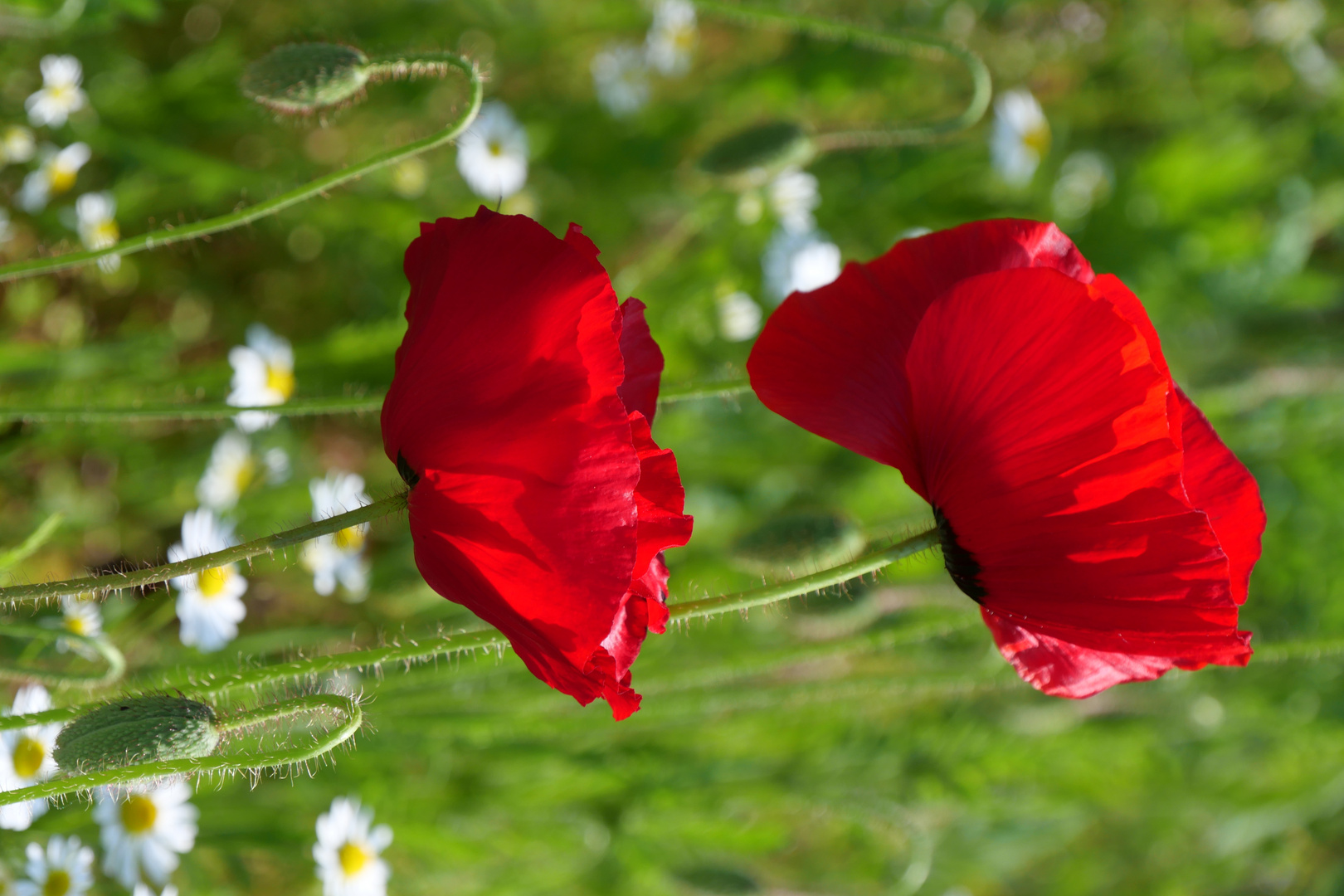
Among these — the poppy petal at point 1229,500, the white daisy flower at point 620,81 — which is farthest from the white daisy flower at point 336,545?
the poppy petal at point 1229,500

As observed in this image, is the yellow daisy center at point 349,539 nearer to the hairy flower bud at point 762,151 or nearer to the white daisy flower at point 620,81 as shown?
the hairy flower bud at point 762,151

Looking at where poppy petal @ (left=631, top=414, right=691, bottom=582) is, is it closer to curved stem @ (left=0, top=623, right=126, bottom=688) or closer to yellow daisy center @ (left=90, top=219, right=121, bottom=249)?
curved stem @ (left=0, top=623, right=126, bottom=688)

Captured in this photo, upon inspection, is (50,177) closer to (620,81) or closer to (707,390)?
(620,81)

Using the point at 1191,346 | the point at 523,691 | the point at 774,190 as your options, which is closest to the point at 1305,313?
the point at 1191,346

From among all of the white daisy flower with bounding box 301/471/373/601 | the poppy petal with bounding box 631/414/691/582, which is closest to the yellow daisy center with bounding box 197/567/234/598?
the white daisy flower with bounding box 301/471/373/601

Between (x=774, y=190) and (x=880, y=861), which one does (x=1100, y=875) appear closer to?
(x=880, y=861)
